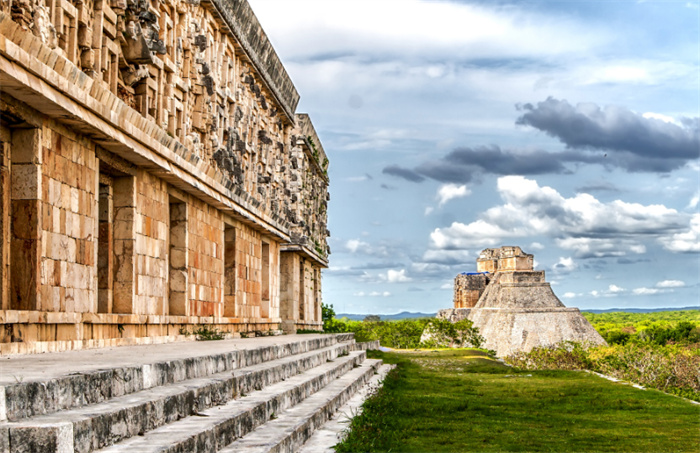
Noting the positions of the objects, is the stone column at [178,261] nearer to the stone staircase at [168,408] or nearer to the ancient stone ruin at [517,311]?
the stone staircase at [168,408]

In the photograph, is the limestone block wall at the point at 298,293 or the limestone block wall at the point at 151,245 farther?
the limestone block wall at the point at 298,293

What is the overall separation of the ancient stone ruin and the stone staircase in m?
43.0

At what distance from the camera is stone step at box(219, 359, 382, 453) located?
4586 millimetres

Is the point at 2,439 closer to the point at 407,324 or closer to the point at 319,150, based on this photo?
the point at 319,150

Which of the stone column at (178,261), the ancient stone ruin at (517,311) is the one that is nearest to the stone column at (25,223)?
the stone column at (178,261)

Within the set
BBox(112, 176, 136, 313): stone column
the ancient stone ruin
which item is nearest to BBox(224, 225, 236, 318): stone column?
BBox(112, 176, 136, 313): stone column

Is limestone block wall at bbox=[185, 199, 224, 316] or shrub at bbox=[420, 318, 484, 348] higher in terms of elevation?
limestone block wall at bbox=[185, 199, 224, 316]

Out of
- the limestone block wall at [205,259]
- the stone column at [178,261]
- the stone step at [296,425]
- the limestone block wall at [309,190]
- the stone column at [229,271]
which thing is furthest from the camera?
the limestone block wall at [309,190]

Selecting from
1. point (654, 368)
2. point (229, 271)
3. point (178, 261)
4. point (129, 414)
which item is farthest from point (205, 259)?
point (654, 368)

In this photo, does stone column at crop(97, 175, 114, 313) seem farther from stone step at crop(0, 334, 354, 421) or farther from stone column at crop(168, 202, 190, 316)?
stone step at crop(0, 334, 354, 421)

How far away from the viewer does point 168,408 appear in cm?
440

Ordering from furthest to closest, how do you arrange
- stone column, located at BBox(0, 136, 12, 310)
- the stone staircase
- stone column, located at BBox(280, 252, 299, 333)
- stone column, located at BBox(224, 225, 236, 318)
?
1. stone column, located at BBox(280, 252, 299, 333)
2. stone column, located at BBox(224, 225, 236, 318)
3. stone column, located at BBox(0, 136, 12, 310)
4. the stone staircase

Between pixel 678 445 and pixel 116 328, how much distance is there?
242 inches

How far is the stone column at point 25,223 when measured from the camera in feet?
22.9
